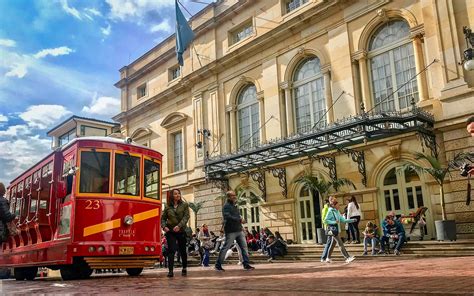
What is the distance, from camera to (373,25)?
18062 mm

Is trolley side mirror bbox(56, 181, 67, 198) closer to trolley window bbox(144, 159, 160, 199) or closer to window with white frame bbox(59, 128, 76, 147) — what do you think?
trolley window bbox(144, 159, 160, 199)

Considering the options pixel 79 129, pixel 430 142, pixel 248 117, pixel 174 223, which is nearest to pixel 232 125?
pixel 248 117

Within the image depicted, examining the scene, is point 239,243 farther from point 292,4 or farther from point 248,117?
point 292,4

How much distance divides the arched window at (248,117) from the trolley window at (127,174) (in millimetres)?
12841

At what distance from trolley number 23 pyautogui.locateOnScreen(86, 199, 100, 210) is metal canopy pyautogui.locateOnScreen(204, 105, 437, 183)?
30.1 ft

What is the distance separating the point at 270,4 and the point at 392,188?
11347 mm

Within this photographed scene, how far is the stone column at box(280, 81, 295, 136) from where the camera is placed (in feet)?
68.8

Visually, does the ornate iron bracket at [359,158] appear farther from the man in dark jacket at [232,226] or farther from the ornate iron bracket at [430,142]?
the man in dark jacket at [232,226]

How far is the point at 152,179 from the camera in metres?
10.6

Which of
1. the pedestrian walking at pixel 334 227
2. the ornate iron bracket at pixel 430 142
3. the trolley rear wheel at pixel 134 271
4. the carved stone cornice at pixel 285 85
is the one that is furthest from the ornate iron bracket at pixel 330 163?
the trolley rear wheel at pixel 134 271

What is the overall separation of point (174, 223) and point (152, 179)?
1650 millimetres

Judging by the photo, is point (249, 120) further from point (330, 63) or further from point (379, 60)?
point (379, 60)

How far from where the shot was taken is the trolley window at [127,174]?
9.85 meters

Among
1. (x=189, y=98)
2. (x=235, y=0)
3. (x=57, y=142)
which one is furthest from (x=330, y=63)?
(x=57, y=142)
